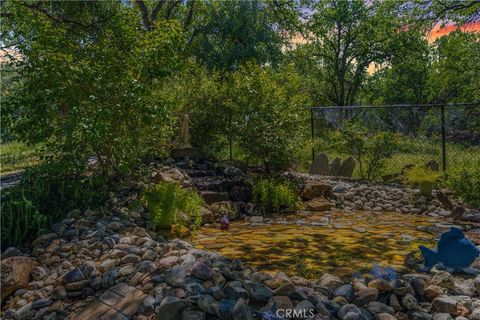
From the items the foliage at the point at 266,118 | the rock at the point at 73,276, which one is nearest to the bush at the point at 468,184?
the foliage at the point at 266,118

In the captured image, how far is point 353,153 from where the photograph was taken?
9320 millimetres

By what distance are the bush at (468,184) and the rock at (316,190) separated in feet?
6.63

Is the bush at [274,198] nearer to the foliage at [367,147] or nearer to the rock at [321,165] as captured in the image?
the foliage at [367,147]

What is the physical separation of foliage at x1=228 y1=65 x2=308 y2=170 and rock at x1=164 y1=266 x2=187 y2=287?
14.8 ft

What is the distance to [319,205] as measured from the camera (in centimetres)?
710

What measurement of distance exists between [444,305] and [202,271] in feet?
6.02

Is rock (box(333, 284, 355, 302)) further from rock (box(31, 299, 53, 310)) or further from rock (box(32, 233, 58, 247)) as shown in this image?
rock (box(32, 233, 58, 247))

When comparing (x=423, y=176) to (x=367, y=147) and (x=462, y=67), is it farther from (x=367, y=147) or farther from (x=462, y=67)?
(x=462, y=67)

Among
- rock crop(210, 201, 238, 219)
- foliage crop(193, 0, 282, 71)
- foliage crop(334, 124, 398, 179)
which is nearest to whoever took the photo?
rock crop(210, 201, 238, 219)

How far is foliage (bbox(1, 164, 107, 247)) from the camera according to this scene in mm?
4781

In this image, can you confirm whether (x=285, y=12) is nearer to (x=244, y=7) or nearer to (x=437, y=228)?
(x=437, y=228)

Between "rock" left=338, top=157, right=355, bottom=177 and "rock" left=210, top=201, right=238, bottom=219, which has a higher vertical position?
"rock" left=338, top=157, right=355, bottom=177

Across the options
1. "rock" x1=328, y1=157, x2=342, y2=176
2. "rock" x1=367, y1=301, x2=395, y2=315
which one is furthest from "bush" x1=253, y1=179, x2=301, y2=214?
"rock" x1=367, y1=301, x2=395, y2=315

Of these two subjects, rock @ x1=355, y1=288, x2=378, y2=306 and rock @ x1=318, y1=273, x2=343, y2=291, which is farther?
Answer: rock @ x1=318, y1=273, x2=343, y2=291
